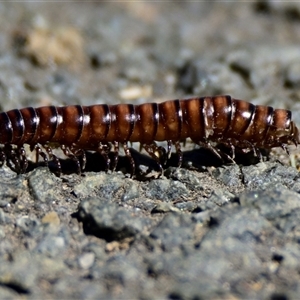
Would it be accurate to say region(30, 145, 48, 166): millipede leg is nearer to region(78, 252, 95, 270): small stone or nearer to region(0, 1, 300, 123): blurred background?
region(0, 1, 300, 123): blurred background

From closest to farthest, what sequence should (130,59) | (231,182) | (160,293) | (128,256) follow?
1. (160,293)
2. (128,256)
3. (231,182)
4. (130,59)

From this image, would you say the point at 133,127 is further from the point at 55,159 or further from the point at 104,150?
the point at 55,159

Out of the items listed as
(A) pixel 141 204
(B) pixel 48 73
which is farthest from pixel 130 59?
(A) pixel 141 204

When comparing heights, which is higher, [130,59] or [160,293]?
[130,59]

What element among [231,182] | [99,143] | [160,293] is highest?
[99,143]

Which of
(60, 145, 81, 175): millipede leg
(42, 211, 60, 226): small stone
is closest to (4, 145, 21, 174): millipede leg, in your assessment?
(60, 145, 81, 175): millipede leg

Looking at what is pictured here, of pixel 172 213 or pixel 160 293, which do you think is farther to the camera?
pixel 172 213

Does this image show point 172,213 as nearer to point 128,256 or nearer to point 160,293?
point 128,256

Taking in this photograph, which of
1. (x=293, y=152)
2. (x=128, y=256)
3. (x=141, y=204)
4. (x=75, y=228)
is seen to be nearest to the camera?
(x=128, y=256)
